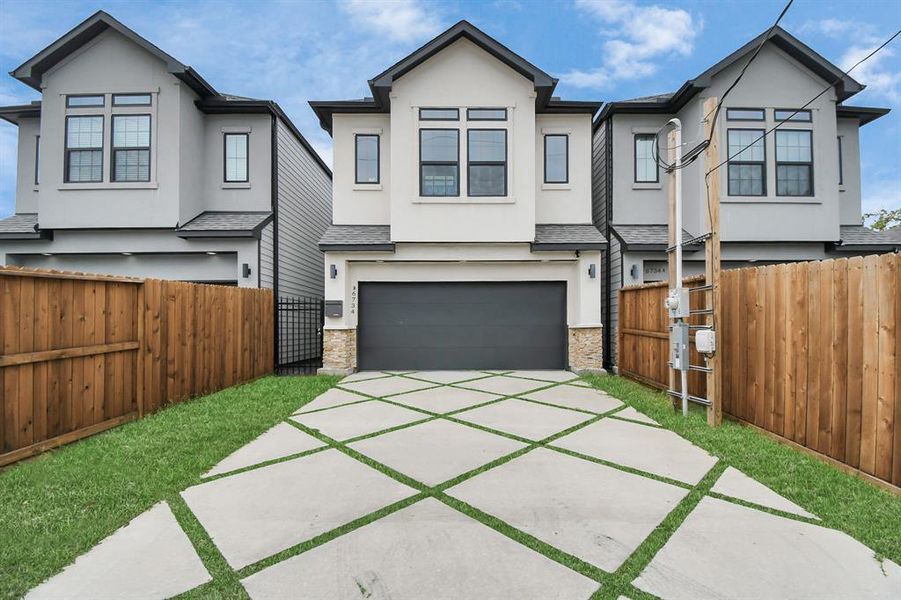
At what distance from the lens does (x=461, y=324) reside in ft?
31.1

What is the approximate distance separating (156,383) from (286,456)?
305 centimetres

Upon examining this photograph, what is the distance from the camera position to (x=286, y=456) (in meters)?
3.95

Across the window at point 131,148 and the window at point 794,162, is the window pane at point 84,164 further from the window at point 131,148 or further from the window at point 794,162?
the window at point 794,162

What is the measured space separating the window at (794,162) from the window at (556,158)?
4.63 meters

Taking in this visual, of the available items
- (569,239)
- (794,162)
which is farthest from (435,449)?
(794,162)

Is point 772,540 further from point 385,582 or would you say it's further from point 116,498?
point 116,498

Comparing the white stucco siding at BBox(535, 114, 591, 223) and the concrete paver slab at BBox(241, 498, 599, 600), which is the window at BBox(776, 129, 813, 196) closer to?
the white stucco siding at BBox(535, 114, 591, 223)

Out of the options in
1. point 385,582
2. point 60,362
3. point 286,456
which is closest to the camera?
point 385,582

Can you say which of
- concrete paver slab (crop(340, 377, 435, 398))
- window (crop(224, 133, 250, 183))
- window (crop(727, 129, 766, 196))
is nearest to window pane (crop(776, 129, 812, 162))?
window (crop(727, 129, 766, 196))

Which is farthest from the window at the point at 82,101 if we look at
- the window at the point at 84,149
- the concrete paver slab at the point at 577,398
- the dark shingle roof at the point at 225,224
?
the concrete paver slab at the point at 577,398

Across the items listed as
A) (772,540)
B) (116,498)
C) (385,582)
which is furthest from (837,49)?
(116,498)

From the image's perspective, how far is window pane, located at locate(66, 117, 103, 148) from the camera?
28.9 feet

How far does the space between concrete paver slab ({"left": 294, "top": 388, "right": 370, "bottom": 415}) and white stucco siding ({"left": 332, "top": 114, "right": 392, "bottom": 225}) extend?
4284 millimetres

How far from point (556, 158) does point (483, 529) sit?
29.0 feet
